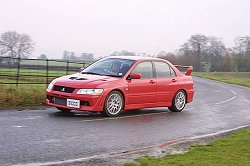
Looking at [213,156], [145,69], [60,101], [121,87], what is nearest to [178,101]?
[145,69]

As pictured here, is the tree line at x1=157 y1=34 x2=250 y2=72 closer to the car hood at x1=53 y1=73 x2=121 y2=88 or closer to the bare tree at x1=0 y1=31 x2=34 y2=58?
the bare tree at x1=0 y1=31 x2=34 y2=58

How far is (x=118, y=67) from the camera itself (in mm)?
11242

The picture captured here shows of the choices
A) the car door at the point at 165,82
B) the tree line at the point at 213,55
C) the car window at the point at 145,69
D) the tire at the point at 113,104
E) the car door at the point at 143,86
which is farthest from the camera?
the tree line at the point at 213,55

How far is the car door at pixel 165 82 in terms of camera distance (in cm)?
1197

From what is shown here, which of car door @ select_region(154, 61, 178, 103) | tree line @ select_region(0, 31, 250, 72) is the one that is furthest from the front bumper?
tree line @ select_region(0, 31, 250, 72)

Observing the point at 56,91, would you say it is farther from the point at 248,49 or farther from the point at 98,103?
the point at 248,49

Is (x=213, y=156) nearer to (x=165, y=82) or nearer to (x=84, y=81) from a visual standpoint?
(x=84, y=81)

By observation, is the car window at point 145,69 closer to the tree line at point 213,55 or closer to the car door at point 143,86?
the car door at point 143,86

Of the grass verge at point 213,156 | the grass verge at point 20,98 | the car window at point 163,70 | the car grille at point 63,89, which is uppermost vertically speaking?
the car window at point 163,70

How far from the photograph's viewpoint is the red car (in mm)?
9969

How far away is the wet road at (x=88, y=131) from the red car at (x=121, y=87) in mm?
316

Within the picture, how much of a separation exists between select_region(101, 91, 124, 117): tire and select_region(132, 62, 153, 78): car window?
1.05 meters

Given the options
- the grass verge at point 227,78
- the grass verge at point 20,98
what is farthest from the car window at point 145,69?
the grass verge at point 227,78

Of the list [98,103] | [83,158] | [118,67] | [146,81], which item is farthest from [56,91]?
[83,158]
